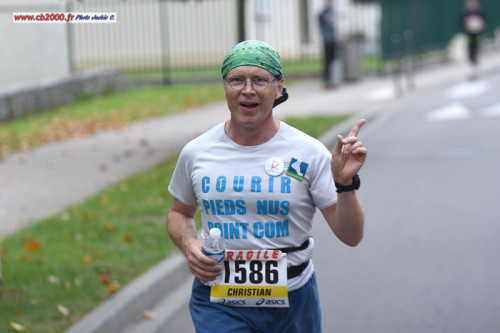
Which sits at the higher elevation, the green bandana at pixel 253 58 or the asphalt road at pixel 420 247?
the green bandana at pixel 253 58

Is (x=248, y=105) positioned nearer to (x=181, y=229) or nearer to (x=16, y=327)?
(x=181, y=229)

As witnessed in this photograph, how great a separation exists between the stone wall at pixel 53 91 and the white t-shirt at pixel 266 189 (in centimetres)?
1556

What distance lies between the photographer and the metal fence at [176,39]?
2672cm

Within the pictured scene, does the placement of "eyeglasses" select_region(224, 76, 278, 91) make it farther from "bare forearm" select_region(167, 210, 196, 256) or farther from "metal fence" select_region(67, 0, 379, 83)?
"metal fence" select_region(67, 0, 379, 83)

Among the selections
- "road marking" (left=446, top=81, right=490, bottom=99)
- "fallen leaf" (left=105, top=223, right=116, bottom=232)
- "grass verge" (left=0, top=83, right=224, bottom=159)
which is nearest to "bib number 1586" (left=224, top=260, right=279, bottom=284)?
"fallen leaf" (left=105, top=223, right=116, bottom=232)

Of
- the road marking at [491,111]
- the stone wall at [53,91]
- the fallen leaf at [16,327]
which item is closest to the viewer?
the fallen leaf at [16,327]

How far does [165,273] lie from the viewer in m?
7.43

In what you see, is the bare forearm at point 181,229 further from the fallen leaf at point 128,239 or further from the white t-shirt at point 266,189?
the fallen leaf at point 128,239

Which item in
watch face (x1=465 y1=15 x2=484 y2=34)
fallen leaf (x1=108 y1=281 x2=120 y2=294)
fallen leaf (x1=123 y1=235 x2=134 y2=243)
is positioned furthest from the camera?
watch face (x1=465 y1=15 x2=484 y2=34)

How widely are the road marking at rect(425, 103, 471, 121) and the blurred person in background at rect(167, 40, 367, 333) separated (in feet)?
46.2

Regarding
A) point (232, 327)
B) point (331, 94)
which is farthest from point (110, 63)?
point (232, 327)

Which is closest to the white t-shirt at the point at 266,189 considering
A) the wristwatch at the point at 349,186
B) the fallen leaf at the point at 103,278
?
the wristwatch at the point at 349,186

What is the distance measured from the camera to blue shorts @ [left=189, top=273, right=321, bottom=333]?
3.91 m

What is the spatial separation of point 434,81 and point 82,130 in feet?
35.8
